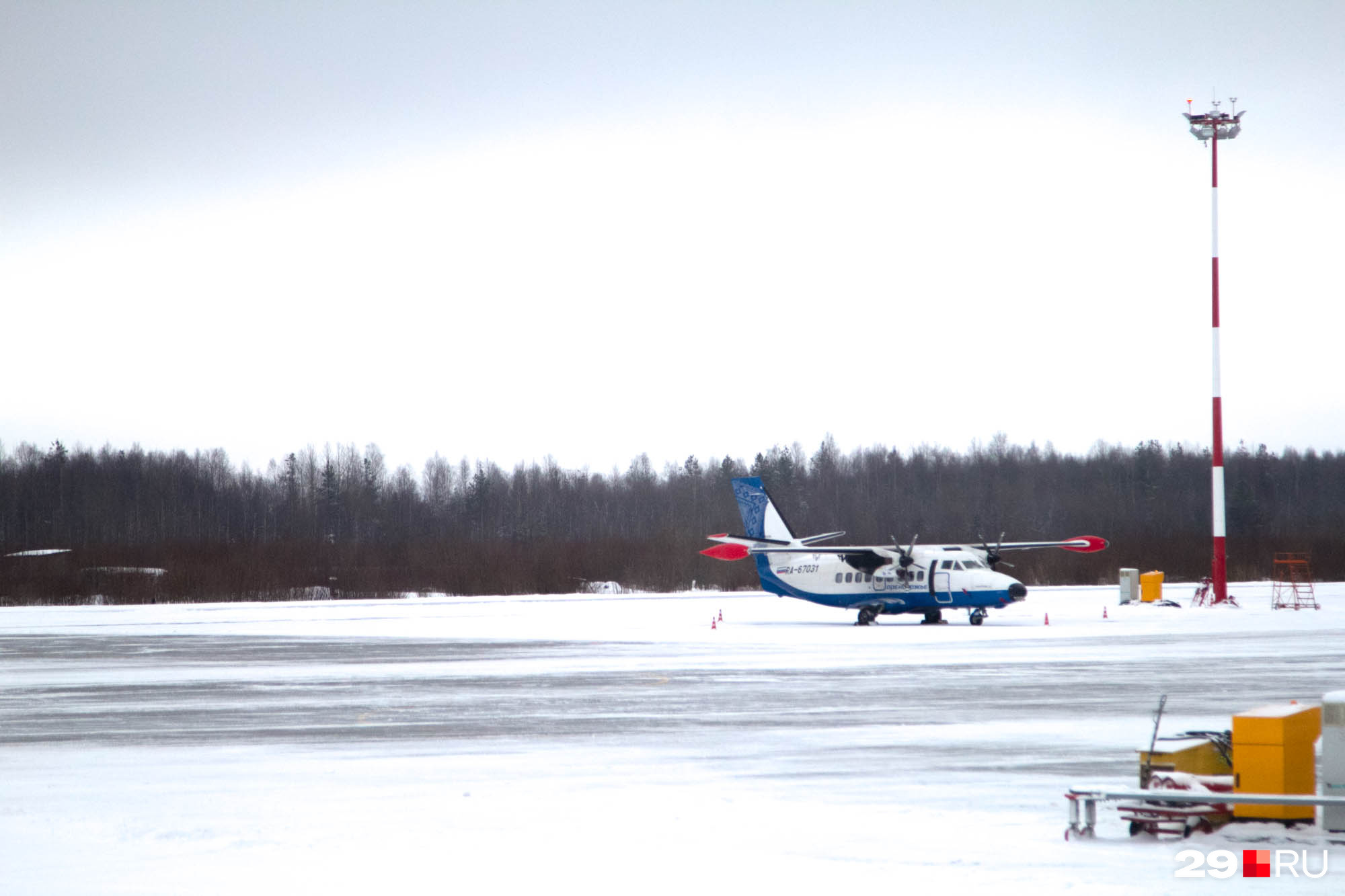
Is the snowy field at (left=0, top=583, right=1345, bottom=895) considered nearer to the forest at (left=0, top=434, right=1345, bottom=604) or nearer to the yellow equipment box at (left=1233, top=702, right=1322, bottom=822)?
the yellow equipment box at (left=1233, top=702, right=1322, bottom=822)

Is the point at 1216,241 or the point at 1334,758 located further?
the point at 1216,241

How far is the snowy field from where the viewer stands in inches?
294

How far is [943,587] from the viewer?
32062mm

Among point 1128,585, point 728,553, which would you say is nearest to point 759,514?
point 728,553

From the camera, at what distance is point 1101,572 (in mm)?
61812

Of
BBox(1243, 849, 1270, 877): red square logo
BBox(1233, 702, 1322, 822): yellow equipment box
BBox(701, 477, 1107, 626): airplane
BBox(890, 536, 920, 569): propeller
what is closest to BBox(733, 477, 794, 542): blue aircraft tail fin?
BBox(701, 477, 1107, 626): airplane

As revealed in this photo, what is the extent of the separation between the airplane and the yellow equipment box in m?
22.1

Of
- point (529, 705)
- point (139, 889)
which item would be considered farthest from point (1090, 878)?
point (529, 705)

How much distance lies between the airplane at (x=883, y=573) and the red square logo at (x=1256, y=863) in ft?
75.3

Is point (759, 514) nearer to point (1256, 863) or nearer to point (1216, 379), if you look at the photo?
point (1216, 379)

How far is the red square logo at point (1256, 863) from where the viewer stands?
7.09m

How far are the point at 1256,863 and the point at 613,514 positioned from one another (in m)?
102

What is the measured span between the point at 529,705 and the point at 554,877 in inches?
331

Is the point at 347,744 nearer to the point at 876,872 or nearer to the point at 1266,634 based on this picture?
the point at 876,872
